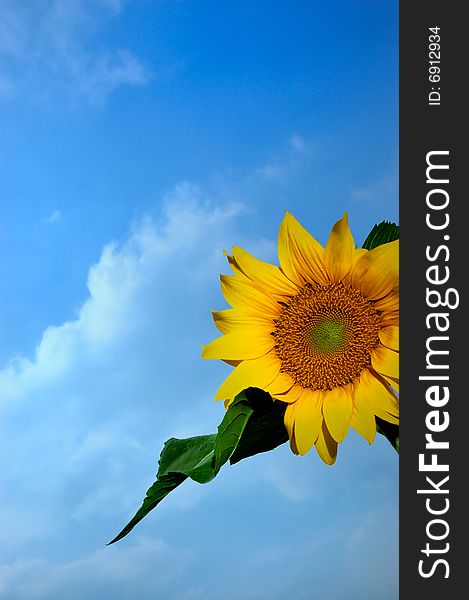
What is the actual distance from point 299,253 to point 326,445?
3.8 inches

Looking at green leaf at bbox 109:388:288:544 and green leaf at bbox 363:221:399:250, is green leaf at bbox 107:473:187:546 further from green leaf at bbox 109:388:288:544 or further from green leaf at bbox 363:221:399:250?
green leaf at bbox 363:221:399:250

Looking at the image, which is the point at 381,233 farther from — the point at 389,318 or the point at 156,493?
the point at 156,493

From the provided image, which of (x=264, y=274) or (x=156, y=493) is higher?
(x=264, y=274)

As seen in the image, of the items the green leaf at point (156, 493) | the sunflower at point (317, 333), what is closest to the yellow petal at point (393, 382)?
the sunflower at point (317, 333)

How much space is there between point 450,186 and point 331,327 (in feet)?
0.31

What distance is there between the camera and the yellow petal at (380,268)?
1.18 feet

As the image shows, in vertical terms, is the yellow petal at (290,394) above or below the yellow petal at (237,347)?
below

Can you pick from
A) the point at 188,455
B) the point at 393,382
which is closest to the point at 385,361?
the point at 393,382

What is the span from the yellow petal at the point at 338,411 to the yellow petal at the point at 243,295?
58 mm

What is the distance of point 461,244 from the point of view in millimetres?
376

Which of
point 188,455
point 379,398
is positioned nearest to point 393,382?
point 379,398

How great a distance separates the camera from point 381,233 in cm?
38

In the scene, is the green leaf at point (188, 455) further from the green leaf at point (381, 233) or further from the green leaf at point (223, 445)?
the green leaf at point (381, 233)

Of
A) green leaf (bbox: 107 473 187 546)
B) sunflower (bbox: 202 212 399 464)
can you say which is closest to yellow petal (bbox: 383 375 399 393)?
sunflower (bbox: 202 212 399 464)
